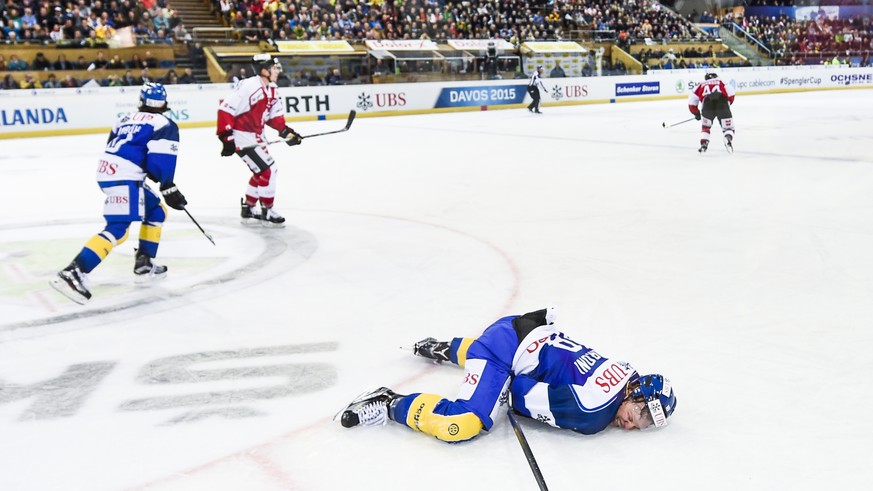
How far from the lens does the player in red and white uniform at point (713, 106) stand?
A: 10.5 m

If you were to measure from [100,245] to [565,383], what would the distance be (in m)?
3.00

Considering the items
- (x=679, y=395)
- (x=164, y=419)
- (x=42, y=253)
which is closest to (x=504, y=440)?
(x=679, y=395)

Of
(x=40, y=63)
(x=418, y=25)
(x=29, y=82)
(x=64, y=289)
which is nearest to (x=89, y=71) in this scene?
(x=40, y=63)

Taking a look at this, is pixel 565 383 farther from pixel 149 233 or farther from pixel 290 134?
pixel 290 134

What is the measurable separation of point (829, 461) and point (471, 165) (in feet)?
25.8

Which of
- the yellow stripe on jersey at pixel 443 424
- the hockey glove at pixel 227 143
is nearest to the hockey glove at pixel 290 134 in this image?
the hockey glove at pixel 227 143

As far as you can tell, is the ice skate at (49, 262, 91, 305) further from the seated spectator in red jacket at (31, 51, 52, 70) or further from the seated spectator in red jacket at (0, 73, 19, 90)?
the seated spectator in red jacket at (31, 51, 52, 70)

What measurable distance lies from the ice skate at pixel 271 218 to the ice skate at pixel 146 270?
5.24ft

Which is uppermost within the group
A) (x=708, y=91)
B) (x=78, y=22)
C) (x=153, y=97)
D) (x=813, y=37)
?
(x=78, y=22)

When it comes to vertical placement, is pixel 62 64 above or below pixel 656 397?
above

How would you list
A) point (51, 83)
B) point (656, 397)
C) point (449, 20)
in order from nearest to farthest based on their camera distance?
1. point (656, 397)
2. point (51, 83)
3. point (449, 20)

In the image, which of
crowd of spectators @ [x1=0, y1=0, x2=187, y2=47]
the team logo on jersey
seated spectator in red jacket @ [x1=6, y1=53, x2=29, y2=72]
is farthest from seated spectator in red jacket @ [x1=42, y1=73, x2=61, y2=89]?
the team logo on jersey

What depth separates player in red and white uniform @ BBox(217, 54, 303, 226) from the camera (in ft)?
21.0

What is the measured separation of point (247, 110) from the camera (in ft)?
21.4
